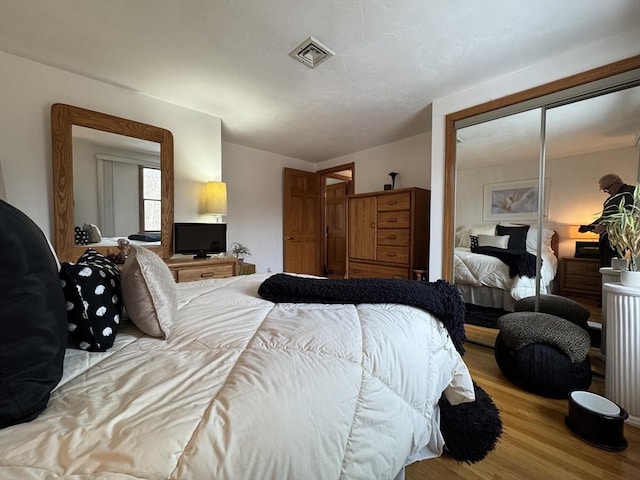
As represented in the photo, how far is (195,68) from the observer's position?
2236 mm

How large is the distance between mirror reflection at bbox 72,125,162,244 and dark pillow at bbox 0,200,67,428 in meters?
2.31

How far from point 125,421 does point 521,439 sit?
1756 millimetres

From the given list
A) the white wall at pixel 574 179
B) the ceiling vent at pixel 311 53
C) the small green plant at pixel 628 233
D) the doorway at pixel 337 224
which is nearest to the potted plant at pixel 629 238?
the small green plant at pixel 628 233

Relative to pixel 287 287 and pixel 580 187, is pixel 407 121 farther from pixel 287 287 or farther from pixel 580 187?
pixel 287 287

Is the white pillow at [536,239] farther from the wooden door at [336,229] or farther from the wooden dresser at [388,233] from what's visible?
the wooden door at [336,229]

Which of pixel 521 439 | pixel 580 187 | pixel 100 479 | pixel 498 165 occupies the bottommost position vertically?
pixel 521 439

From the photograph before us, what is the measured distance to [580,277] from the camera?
219 cm

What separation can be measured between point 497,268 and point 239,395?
275 cm

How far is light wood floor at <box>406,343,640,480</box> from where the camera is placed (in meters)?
1.18

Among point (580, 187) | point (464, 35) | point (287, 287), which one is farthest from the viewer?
point (580, 187)

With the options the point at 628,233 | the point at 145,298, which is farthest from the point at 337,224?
the point at 145,298

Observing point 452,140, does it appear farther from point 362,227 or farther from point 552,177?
point 362,227

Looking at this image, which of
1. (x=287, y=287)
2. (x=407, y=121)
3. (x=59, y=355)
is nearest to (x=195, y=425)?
(x=59, y=355)

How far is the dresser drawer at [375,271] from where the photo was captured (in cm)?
343
